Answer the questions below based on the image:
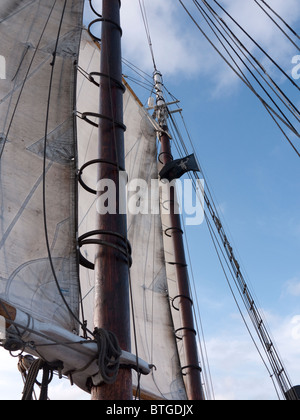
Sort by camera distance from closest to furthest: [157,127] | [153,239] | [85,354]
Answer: [85,354]
[153,239]
[157,127]

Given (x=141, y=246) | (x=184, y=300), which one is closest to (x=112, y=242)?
(x=141, y=246)

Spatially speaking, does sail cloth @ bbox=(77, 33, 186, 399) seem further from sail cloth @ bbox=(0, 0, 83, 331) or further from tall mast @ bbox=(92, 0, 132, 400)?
tall mast @ bbox=(92, 0, 132, 400)

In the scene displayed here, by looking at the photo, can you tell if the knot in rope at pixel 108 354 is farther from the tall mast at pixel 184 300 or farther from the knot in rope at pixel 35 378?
the tall mast at pixel 184 300

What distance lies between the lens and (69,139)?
499cm

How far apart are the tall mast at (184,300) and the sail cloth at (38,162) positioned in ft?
19.9

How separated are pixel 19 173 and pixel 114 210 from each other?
104cm

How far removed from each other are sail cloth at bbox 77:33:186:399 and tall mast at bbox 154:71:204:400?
408 mm

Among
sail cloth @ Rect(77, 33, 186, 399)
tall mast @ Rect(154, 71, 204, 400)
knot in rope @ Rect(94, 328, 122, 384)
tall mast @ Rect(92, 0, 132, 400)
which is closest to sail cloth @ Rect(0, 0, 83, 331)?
tall mast @ Rect(92, 0, 132, 400)

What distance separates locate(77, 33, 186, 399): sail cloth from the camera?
318 inches

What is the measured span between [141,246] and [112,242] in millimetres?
6366

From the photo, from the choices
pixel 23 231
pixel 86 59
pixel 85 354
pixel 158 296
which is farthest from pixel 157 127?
pixel 85 354

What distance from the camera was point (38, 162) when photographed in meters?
4.67

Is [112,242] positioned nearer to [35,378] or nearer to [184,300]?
[35,378]

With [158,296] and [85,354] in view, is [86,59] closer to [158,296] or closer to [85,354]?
[158,296]
